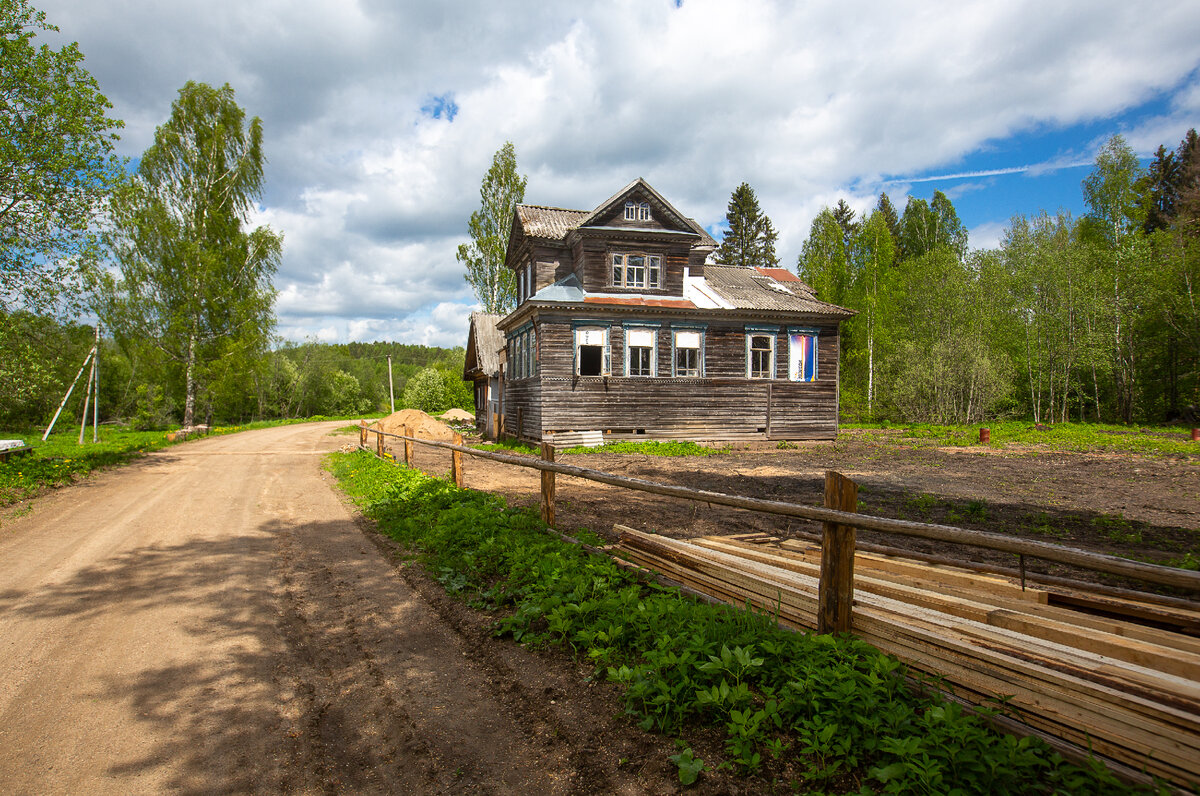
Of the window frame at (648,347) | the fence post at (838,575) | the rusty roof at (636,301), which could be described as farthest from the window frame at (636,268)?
the fence post at (838,575)

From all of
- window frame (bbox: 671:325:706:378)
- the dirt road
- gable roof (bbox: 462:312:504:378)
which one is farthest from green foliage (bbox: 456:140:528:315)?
the dirt road

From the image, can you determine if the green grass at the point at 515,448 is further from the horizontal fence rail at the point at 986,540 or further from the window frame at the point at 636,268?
the horizontal fence rail at the point at 986,540

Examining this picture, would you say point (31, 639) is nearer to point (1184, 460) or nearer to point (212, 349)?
point (1184, 460)

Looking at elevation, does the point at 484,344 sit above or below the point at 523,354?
above

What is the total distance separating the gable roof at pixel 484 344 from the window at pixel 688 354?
33.9 ft

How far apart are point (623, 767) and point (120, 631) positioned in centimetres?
458

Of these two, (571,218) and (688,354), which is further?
(571,218)

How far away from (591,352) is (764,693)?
17.9 m

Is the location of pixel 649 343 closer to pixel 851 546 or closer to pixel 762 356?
pixel 762 356

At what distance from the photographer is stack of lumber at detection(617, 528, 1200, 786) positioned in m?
2.42

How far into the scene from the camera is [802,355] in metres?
22.3

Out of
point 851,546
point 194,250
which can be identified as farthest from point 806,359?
point 194,250

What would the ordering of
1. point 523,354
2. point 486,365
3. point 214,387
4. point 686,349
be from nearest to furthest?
point 686,349, point 523,354, point 214,387, point 486,365

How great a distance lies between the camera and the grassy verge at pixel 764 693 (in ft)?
8.11
